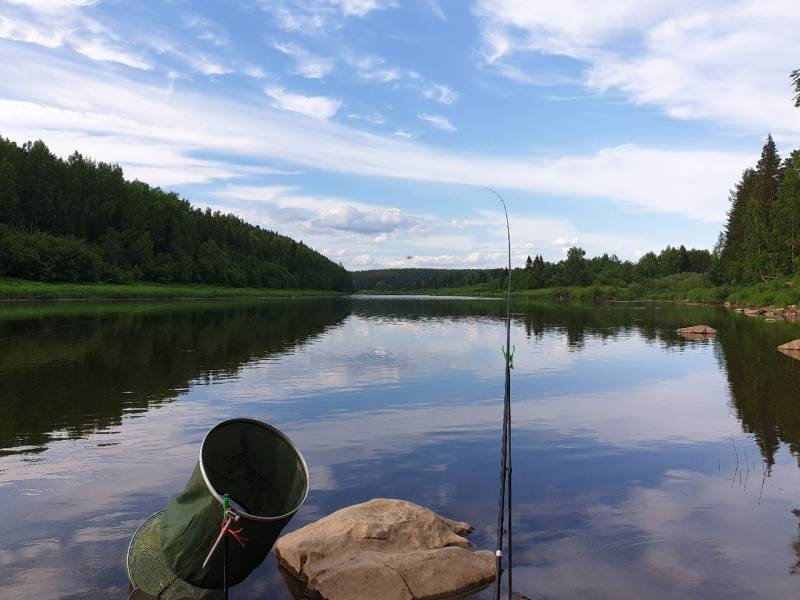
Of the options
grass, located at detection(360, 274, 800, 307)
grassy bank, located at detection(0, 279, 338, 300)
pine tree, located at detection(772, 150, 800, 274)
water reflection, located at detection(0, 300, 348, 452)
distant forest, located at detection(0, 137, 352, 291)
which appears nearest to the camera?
water reflection, located at detection(0, 300, 348, 452)

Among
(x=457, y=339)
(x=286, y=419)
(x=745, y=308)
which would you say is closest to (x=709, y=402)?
(x=286, y=419)

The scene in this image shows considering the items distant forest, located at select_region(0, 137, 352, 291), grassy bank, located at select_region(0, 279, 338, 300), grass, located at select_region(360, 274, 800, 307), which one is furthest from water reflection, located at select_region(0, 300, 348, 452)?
grass, located at select_region(360, 274, 800, 307)

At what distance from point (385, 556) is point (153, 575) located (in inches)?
123

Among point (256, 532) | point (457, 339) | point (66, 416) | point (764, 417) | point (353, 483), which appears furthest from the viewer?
point (457, 339)

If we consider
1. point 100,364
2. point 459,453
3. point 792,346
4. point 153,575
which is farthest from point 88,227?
point 153,575

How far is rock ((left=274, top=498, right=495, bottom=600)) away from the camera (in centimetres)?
814

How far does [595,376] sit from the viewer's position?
29.8m

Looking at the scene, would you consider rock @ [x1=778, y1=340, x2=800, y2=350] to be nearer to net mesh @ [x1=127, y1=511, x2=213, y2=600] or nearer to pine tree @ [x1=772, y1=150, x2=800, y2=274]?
net mesh @ [x1=127, y1=511, x2=213, y2=600]

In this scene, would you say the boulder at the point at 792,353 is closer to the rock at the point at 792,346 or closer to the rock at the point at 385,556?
the rock at the point at 792,346

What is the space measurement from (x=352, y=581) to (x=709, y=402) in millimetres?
19290

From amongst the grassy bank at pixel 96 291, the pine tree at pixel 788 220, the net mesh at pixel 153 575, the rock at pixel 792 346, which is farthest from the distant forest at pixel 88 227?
the pine tree at pixel 788 220

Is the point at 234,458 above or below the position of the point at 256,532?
above

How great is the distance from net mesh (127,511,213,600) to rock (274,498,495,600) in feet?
4.84

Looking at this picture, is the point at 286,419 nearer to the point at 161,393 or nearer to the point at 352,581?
the point at 161,393
